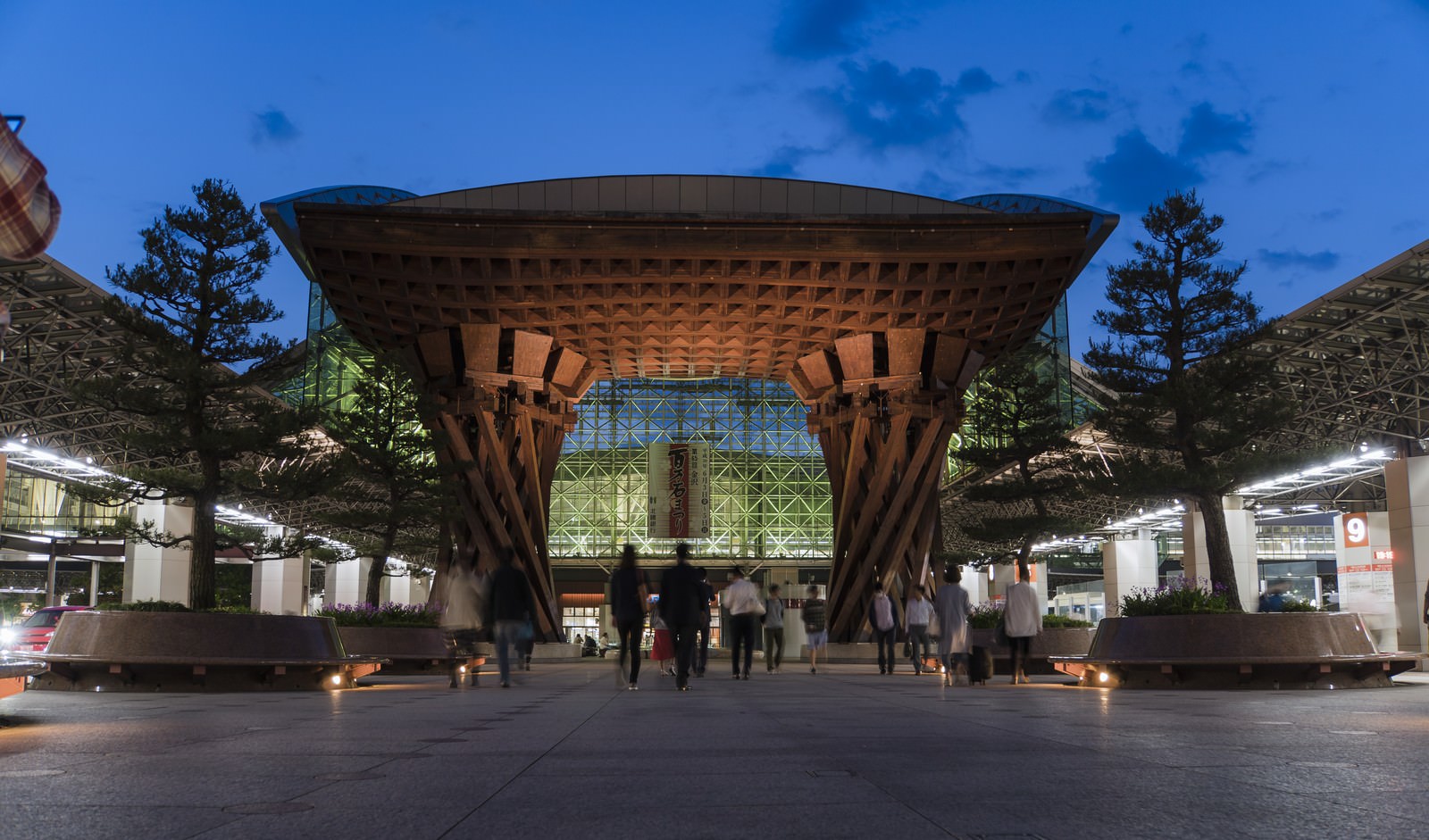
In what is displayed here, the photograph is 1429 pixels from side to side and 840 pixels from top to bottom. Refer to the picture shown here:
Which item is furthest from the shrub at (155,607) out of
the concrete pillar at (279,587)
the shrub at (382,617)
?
the concrete pillar at (279,587)

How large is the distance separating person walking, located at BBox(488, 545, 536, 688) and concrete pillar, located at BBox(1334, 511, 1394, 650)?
58.8 ft

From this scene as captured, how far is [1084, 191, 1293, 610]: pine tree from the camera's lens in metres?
17.7

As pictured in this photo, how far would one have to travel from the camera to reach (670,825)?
3.34 m

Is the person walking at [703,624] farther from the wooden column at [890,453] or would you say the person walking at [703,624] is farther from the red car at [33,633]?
the red car at [33,633]

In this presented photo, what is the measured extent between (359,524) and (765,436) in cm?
3630

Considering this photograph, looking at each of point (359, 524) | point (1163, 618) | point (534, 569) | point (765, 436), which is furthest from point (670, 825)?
point (765, 436)

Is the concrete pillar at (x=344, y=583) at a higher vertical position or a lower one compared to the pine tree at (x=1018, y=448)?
lower

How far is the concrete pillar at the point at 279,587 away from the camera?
38219mm

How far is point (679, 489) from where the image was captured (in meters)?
39.2

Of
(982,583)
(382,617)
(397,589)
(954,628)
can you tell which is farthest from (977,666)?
(397,589)

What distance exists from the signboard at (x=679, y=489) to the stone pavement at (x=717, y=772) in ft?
98.2

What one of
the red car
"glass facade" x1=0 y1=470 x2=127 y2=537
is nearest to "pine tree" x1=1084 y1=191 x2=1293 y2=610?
the red car

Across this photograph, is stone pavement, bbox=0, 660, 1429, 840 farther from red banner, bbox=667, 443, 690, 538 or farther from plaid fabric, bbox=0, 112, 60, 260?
red banner, bbox=667, 443, 690, 538

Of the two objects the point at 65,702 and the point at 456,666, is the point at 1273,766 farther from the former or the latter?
the point at 456,666
